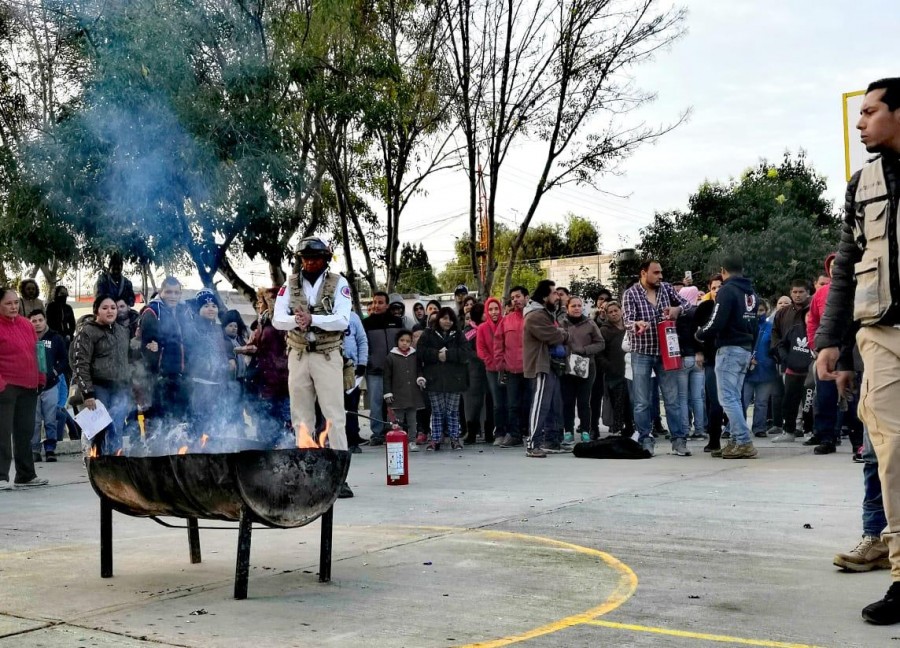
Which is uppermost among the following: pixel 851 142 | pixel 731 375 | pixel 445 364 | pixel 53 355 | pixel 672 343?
pixel 851 142

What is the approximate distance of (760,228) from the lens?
44594 millimetres

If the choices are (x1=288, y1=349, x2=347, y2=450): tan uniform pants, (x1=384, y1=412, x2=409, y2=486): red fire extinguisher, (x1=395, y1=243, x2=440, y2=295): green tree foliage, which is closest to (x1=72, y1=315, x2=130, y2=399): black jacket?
(x1=288, y1=349, x2=347, y2=450): tan uniform pants

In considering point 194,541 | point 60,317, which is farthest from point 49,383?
point 194,541

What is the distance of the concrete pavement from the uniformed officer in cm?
92

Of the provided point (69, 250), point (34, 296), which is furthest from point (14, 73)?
point (69, 250)

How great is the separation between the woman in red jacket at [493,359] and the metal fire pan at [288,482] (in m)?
8.80

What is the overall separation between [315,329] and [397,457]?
1862 mm

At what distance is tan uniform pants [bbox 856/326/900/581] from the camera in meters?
4.52

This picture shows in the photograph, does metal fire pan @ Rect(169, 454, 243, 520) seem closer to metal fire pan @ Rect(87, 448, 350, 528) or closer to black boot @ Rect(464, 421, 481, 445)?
metal fire pan @ Rect(87, 448, 350, 528)

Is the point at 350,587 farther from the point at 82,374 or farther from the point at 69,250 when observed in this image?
the point at 69,250

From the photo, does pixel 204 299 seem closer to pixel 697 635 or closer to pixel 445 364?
pixel 445 364

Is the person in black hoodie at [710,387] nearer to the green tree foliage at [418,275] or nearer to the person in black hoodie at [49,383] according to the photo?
the person in black hoodie at [49,383]

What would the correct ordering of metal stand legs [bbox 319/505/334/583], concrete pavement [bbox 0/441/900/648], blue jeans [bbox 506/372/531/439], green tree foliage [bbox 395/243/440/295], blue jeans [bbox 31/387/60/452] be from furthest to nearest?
green tree foliage [bbox 395/243/440/295] < blue jeans [bbox 506/372/531/439] < blue jeans [bbox 31/387/60/452] < metal stand legs [bbox 319/505/334/583] < concrete pavement [bbox 0/441/900/648]

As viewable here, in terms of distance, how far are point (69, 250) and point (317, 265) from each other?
143 inches
